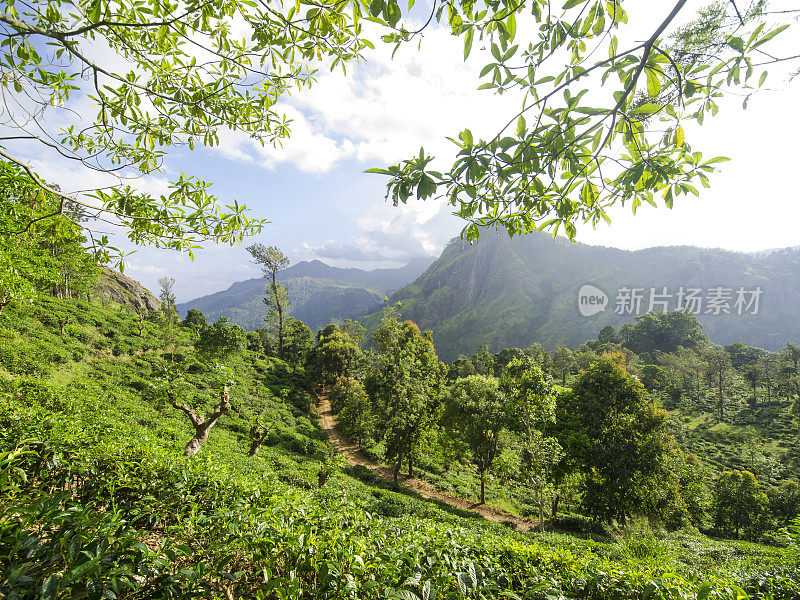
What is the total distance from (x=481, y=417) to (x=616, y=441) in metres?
6.41

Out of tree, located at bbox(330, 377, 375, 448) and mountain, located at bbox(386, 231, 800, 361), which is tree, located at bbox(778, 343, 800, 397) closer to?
tree, located at bbox(330, 377, 375, 448)

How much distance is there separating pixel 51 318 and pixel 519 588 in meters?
26.2

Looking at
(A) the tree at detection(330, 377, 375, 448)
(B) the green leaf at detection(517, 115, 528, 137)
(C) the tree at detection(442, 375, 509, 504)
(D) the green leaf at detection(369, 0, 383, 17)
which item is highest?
(D) the green leaf at detection(369, 0, 383, 17)

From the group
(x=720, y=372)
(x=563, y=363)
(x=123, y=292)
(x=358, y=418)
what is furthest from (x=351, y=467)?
(x=123, y=292)

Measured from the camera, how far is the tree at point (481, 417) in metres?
15.9

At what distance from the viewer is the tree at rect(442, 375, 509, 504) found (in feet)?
52.2

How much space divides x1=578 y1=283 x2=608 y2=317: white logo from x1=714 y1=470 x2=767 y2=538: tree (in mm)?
109929

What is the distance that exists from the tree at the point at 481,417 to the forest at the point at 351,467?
128mm

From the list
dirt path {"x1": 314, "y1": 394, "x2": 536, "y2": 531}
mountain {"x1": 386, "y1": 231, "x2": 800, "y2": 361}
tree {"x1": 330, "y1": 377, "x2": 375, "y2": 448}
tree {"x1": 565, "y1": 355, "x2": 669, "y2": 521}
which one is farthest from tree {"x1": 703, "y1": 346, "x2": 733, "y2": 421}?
mountain {"x1": 386, "y1": 231, "x2": 800, "y2": 361}

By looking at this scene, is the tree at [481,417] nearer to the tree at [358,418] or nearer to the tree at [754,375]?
the tree at [358,418]

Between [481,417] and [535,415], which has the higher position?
[535,415]

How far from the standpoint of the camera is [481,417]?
16062 mm

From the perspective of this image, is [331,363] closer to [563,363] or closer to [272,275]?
[272,275]

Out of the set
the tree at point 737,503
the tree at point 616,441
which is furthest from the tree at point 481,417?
the tree at point 737,503
